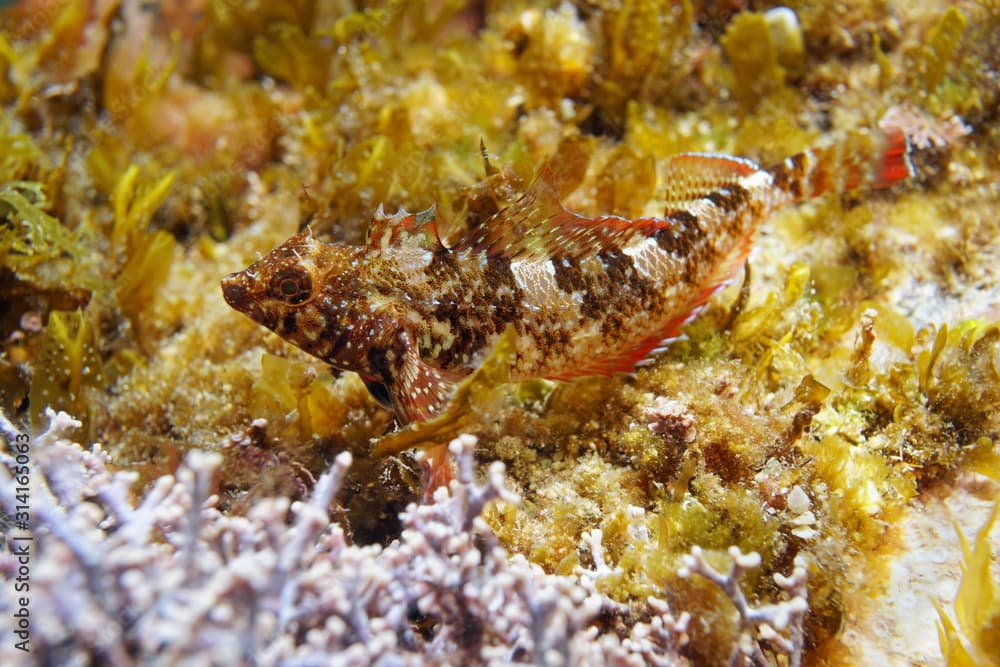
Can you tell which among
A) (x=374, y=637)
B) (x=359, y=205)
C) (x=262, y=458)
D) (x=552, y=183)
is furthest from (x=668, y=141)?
(x=374, y=637)

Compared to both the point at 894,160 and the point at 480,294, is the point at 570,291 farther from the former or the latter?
the point at 894,160

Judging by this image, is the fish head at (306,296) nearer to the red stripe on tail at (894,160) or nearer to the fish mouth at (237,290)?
the fish mouth at (237,290)

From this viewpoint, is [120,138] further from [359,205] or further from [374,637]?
[374,637]

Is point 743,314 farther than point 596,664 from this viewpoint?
Yes

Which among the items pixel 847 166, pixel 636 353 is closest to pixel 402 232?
pixel 636 353

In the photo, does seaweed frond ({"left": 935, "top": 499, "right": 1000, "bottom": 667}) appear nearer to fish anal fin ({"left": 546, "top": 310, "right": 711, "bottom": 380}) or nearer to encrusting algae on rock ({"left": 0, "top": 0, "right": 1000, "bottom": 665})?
encrusting algae on rock ({"left": 0, "top": 0, "right": 1000, "bottom": 665})

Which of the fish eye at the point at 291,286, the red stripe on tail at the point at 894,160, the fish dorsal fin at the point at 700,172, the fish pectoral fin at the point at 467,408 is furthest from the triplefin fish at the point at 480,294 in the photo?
the red stripe on tail at the point at 894,160
